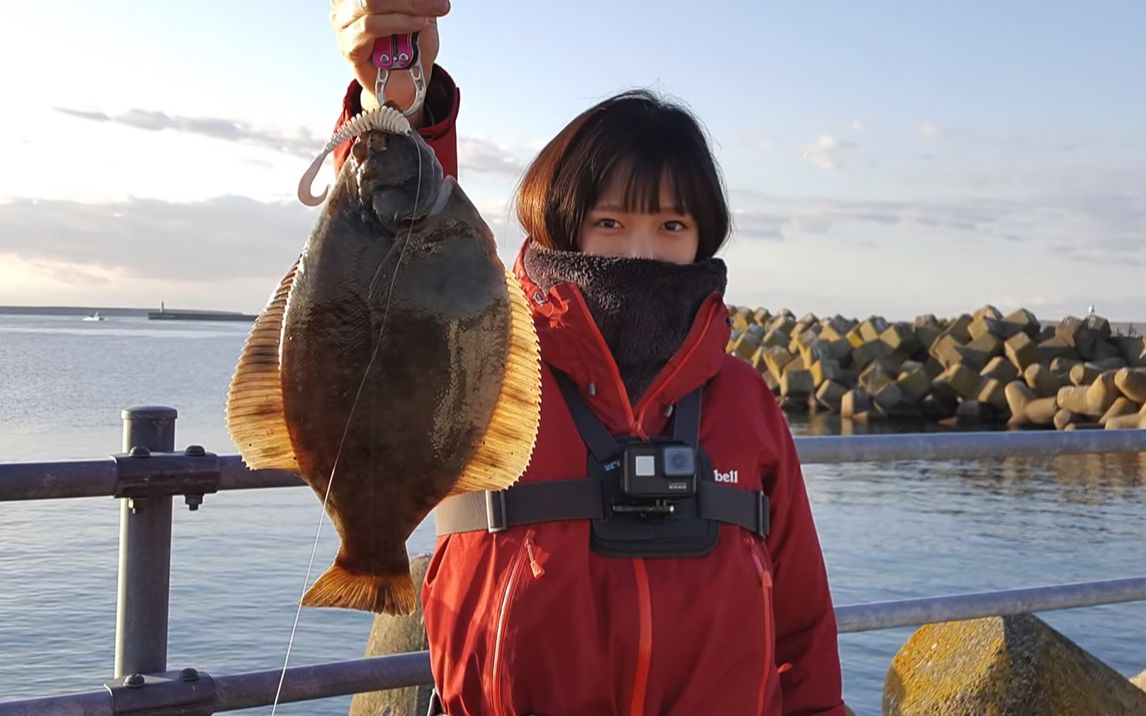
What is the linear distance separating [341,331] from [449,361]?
0.58 ft

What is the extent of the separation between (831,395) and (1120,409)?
26.4ft

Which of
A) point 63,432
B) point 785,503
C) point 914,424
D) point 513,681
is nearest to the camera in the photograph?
point 513,681

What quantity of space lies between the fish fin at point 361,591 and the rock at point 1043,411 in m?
27.0

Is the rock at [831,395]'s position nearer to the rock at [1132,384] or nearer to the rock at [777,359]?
the rock at [777,359]

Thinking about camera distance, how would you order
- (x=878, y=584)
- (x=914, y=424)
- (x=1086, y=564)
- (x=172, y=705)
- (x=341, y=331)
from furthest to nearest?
(x=914, y=424), (x=1086, y=564), (x=878, y=584), (x=172, y=705), (x=341, y=331)

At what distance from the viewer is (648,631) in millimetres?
2086

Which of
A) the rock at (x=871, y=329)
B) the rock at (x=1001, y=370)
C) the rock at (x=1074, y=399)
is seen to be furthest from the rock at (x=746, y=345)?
the rock at (x=1074, y=399)

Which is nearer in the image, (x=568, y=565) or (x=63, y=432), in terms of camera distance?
(x=568, y=565)

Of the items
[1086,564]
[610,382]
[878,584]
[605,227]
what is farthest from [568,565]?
[1086,564]

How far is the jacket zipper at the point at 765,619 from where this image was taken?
2191 mm

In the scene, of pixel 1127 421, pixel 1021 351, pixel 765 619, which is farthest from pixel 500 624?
pixel 1021 351

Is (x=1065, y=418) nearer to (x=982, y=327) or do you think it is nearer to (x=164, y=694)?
(x=982, y=327)

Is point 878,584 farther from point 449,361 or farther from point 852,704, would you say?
point 449,361

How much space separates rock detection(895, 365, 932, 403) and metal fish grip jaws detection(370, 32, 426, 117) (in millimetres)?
28754
